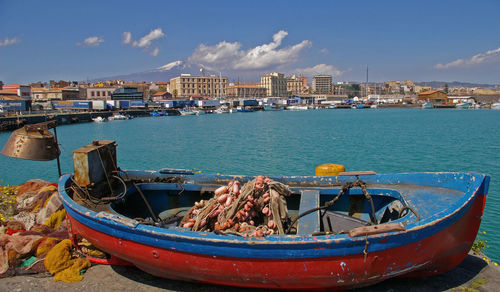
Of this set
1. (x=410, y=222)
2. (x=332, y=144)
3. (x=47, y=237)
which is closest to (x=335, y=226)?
(x=410, y=222)

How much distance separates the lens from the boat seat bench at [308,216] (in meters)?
6.09

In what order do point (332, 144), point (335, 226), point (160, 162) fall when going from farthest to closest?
point (332, 144) < point (160, 162) < point (335, 226)

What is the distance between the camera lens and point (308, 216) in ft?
21.6

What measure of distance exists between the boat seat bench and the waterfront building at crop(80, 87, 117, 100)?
131289 millimetres

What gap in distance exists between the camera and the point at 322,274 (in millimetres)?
5402

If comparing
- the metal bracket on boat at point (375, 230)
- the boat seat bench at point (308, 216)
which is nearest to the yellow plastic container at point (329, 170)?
the boat seat bench at point (308, 216)

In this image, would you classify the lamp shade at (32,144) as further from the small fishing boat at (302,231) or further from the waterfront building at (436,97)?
the waterfront building at (436,97)

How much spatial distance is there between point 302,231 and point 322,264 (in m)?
0.84

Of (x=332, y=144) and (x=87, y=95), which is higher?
(x=87, y=95)

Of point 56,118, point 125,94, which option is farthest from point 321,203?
point 125,94

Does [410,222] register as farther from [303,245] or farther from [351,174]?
[351,174]

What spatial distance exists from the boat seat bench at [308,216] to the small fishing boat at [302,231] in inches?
0.8

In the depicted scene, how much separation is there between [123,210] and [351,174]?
5.56m

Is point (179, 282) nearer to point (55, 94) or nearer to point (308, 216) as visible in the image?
point (308, 216)
